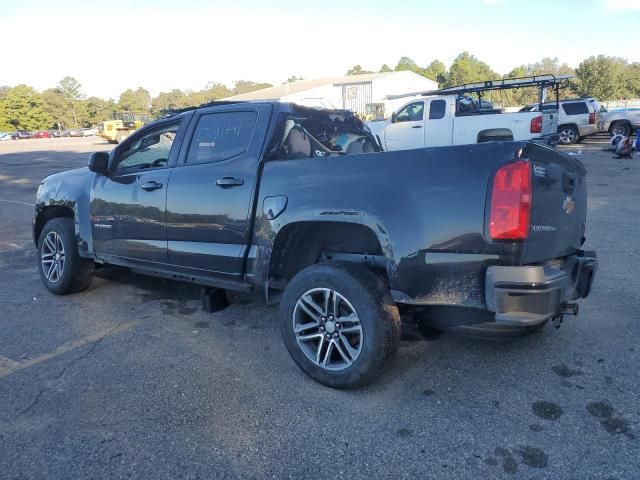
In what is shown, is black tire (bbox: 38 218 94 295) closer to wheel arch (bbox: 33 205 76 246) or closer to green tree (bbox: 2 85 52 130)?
wheel arch (bbox: 33 205 76 246)

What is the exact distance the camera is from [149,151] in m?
4.62

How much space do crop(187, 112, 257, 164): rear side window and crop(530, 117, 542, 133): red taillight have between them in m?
11.7

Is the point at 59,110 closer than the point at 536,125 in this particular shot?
No

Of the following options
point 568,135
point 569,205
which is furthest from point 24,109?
point 569,205

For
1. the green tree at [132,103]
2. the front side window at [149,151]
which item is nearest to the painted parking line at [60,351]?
the front side window at [149,151]

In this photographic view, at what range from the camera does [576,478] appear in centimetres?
234

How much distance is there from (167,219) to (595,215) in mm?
6788

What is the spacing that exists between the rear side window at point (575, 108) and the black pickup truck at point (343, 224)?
59.7ft

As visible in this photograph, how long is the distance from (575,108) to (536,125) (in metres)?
7.73

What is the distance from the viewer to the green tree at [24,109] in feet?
273

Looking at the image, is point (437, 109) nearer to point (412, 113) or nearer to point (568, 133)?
point (412, 113)

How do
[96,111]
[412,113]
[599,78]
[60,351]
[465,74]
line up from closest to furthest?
[60,351] → [412,113] → [599,78] → [465,74] → [96,111]

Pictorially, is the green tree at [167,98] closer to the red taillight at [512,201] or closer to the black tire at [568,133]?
the black tire at [568,133]

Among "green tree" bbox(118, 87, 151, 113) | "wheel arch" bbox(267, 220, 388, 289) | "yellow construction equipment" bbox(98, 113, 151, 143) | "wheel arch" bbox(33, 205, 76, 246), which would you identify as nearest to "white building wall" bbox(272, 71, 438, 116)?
"yellow construction equipment" bbox(98, 113, 151, 143)
